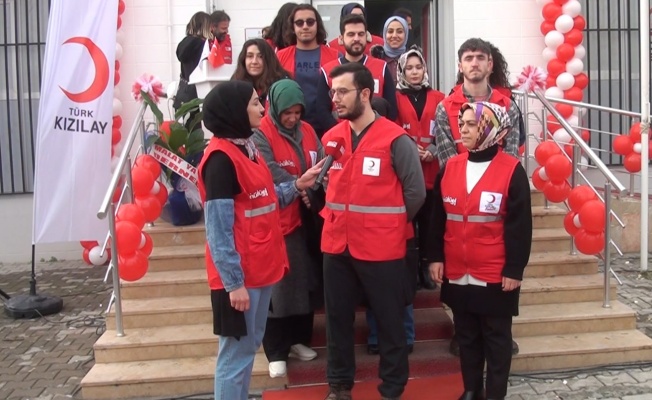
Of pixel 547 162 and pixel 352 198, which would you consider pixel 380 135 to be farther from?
pixel 547 162

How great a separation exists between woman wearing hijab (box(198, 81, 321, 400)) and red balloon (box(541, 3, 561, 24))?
5095 millimetres

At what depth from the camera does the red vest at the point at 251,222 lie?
3.20 meters

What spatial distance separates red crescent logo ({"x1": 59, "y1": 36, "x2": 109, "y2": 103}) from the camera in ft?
20.2

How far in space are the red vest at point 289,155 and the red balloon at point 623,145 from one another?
14.4ft

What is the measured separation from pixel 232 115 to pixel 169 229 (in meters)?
2.67

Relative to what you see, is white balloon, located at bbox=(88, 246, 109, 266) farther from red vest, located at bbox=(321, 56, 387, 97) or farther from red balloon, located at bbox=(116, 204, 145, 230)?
red vest, located at bbox=(321, 56, 387, 97)

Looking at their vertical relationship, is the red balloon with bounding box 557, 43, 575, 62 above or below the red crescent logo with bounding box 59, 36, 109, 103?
above

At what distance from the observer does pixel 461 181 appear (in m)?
3.80

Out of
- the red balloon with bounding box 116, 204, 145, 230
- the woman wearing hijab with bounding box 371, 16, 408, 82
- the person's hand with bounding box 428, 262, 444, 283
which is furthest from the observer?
the woman wearing hijab with bounding box 371, 16, 408, 82

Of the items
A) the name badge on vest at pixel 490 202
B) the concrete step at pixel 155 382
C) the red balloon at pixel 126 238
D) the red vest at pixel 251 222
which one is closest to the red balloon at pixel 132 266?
the red balloon at pixel 126 238

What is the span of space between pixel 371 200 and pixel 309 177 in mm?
357

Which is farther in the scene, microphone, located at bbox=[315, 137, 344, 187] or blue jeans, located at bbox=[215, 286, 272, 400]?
microphone, located at bbox=[315, 137, 344, 187]

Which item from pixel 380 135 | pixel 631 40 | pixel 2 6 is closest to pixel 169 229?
pixel 380 135

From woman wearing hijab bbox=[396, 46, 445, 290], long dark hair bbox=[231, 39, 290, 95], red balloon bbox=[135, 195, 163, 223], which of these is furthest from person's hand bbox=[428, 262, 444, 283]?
red balloon bbox=[135, 195, 163, 223]
